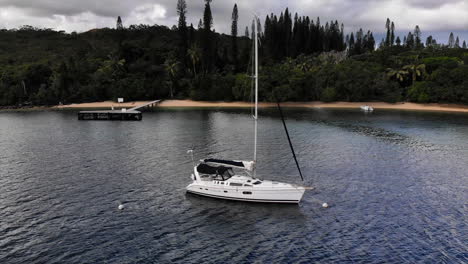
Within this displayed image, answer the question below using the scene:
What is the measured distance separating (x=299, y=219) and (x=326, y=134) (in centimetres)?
5340

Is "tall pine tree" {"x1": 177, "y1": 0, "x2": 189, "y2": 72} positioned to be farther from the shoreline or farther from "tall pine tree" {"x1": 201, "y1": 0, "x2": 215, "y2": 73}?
the shoreline

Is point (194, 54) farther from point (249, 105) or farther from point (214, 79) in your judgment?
point (249, 105)

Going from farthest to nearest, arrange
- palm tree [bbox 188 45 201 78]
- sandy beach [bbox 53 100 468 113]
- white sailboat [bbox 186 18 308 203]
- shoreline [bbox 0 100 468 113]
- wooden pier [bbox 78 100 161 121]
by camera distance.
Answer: palm tree [bbox 188 45 201 78]
sandy beach [bbox 53 100 468 113]
shoreline [bbox 0 100 468 113]
wooden pier [bbox 78 100 161 121]
white sailboat [bbox 186 18 308 203]

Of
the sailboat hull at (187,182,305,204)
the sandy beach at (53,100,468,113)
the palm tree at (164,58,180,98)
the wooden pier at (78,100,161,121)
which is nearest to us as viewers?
the sailboat hull at (187,182,305,204)

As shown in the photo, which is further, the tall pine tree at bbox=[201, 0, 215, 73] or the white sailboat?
the tall pine tree at bbox=[201, 0, 215, 73]

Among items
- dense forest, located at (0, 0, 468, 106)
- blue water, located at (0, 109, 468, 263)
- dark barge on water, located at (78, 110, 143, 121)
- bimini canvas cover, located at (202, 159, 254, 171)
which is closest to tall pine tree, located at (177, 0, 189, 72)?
dense forest, located at (0, 0, 468, 106)

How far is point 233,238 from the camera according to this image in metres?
33.2

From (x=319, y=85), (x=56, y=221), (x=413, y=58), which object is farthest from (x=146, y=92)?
(x=56, y=221)

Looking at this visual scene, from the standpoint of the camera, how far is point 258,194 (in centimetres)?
4041

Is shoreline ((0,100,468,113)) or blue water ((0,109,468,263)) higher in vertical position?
shoreline ((0,100,468,113))

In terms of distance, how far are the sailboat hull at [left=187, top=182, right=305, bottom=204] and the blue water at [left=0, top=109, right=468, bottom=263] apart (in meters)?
0.89

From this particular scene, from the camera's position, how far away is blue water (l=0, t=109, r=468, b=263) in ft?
101

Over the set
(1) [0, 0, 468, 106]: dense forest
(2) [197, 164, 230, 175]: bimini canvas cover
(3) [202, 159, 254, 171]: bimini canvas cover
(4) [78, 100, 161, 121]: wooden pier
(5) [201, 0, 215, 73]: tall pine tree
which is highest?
(5) [201, 0, 215, 73]: tall pine tree

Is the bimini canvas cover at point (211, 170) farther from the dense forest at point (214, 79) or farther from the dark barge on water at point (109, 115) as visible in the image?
the dense forest at point (214, 79)
